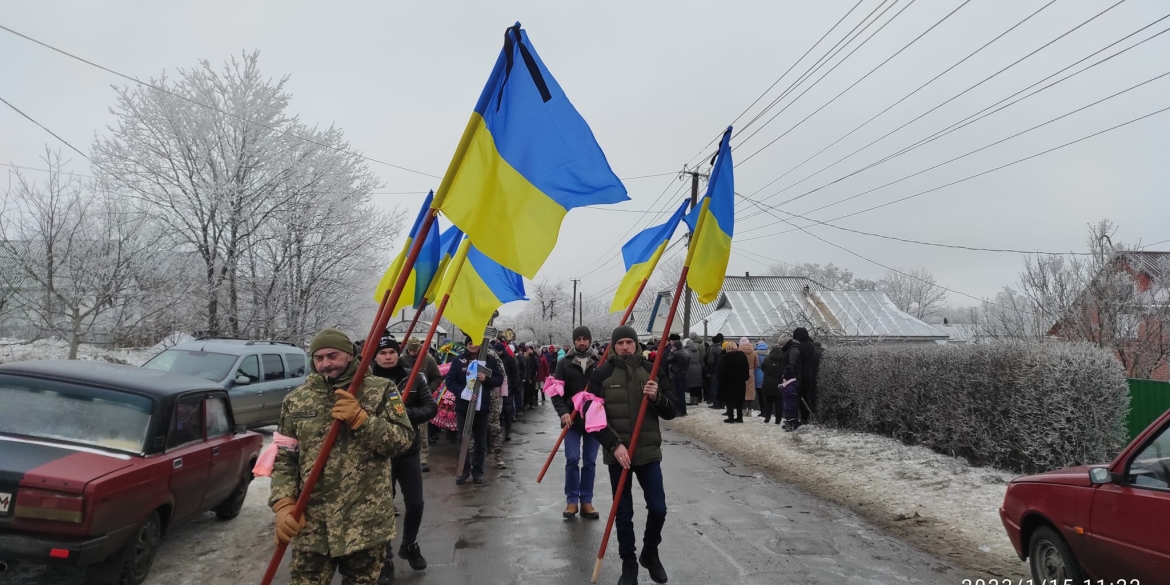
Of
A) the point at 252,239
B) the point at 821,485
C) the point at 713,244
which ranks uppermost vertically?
the point at 252,239

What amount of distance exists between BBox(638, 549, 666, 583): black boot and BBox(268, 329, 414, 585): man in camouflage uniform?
2.31m

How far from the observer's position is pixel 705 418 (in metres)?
16.1

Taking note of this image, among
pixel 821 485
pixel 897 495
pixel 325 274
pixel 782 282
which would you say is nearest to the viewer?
pixel 897 495

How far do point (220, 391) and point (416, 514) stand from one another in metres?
2.45

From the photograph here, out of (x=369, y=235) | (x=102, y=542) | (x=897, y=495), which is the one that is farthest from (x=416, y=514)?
(x=369, y=235)

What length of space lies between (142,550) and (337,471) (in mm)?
2544

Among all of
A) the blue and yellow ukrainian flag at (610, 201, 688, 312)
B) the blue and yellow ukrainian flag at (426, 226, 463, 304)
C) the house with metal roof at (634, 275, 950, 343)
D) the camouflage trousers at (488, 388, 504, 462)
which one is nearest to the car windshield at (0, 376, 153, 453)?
the blue and yellow ukrainian flag at (426, 226, 463, 304)

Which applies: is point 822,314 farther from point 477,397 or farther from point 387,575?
point 387,575

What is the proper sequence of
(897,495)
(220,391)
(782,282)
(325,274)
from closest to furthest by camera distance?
1. (220,391)
2. (897,495)
3. (325,274)
4. (782,282)

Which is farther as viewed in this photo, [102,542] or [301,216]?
[301,216]

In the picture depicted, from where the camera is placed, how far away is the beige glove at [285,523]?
120 inches

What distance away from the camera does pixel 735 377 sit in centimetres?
1476

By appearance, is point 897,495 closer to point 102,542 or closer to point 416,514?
point 416,514

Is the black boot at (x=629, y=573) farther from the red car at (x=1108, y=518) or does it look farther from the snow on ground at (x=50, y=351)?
the snow on ground at (x=50, y=351)
